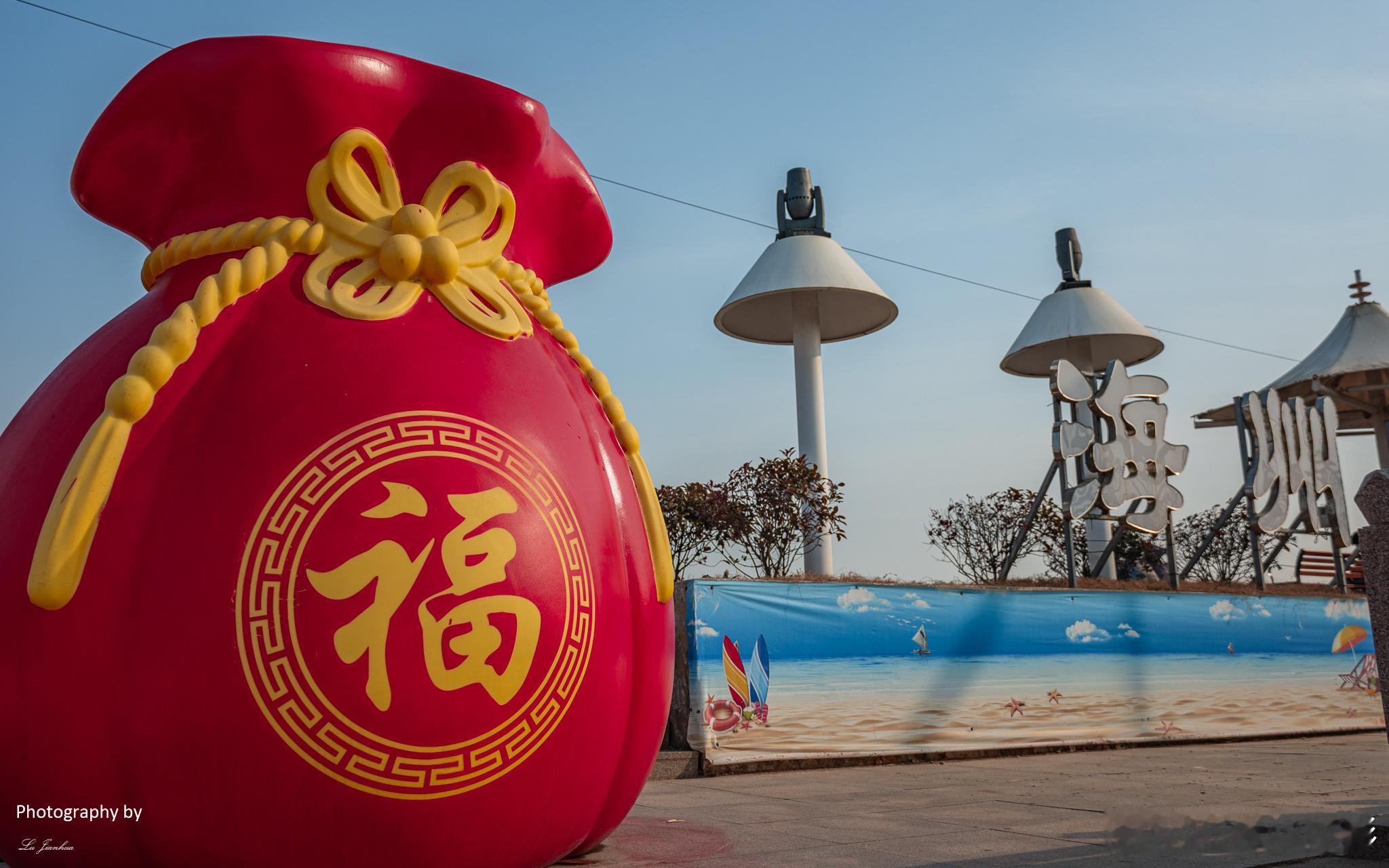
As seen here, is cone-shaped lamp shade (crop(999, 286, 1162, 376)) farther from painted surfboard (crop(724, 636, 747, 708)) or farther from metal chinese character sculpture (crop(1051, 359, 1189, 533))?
painted surfboard (crop(724, 636, 747, 708))

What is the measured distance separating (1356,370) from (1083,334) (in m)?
4.86

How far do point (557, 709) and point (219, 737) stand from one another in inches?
33.3

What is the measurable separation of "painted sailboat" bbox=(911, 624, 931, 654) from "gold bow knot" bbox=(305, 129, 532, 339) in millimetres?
6586

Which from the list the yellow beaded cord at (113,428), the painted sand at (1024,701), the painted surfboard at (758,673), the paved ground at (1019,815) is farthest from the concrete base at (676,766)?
the yellow beaded cord at (113,428)

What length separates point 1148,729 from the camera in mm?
10070

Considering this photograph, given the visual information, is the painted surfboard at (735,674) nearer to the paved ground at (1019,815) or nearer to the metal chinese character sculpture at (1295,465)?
the paved ground at (1019,815)

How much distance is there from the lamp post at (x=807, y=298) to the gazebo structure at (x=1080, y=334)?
411cm

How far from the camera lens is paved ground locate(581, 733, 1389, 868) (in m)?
3.78

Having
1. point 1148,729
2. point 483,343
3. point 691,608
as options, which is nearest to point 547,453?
point 483,343

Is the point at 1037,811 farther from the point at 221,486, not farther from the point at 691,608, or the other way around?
the point at 221,486

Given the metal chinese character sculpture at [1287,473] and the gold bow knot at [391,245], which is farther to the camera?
the metal chinese character sculpture at [1287,473]

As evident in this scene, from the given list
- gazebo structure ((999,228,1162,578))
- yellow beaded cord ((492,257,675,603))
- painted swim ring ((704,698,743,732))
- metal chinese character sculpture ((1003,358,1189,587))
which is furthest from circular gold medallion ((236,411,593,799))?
gazebo structure ((999,228,1162,578))

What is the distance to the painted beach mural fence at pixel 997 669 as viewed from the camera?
8086 mm

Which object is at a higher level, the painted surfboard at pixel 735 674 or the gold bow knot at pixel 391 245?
the gold bow knot at pixel 391 245
